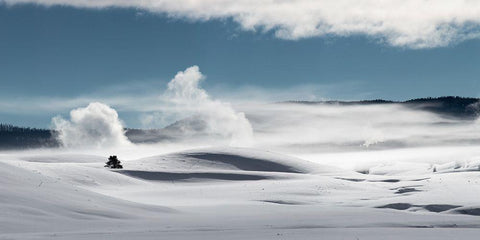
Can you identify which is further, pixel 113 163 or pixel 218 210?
→ pixel 113 163

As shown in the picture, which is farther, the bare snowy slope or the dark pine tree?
the dark pine tree

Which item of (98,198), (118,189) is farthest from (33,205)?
(118,189)

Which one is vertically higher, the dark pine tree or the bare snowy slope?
the dark pine tree

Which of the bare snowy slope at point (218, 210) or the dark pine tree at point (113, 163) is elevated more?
the dark pine tree at point (113, 163)

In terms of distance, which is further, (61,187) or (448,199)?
(448,199)

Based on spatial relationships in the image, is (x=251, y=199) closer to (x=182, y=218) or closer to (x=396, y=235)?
(x=182, y=218)

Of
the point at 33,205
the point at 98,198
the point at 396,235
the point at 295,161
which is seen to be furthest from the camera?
the point at 295,161

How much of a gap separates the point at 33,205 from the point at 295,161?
93991 mm

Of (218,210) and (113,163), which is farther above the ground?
(113,163)

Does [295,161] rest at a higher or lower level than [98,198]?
higher

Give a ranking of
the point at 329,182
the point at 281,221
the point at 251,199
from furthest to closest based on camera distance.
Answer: the point at 329,182
the point at 251,199
the point at 281,221

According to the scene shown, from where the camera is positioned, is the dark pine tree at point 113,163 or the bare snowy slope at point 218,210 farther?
the dark pine tree at point 113,163

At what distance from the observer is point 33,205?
123ft

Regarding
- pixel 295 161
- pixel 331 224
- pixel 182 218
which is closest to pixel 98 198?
pixel 182 218
